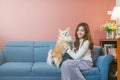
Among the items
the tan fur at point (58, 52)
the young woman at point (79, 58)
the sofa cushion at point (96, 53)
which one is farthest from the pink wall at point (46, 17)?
the young woman at point (79, 58)

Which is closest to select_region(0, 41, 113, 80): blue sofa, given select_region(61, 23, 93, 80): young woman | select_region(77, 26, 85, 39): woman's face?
select_region(61, 23, 93, 80): young woman

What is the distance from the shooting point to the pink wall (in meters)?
4.52

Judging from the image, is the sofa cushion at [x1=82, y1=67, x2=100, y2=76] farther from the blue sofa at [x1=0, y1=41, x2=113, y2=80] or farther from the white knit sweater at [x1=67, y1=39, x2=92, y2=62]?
the white knit sweater at [x1=67, y1=39, x2=92, y2=62]

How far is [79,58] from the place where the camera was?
12.0ft

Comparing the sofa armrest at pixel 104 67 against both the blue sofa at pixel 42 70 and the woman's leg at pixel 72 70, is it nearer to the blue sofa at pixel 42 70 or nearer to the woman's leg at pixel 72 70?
the blue sofa at pixel 42 70

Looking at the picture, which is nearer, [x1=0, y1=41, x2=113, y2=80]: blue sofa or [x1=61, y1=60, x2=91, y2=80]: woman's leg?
[x1=61, y1=60, x2=91, y2=80]: woman's leg

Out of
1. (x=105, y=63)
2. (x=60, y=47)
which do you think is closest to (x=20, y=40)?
(x=60, y=47)

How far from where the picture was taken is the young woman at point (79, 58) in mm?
3461

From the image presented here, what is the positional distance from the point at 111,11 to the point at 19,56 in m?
1.95

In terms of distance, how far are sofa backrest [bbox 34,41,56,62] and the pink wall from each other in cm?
26

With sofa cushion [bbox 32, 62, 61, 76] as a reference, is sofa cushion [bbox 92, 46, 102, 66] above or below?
above

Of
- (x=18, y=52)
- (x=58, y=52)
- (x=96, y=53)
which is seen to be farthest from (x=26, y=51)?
(x=96, y=53)

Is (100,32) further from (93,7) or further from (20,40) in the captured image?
(20,40)

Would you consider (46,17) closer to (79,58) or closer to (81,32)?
(81,32)
